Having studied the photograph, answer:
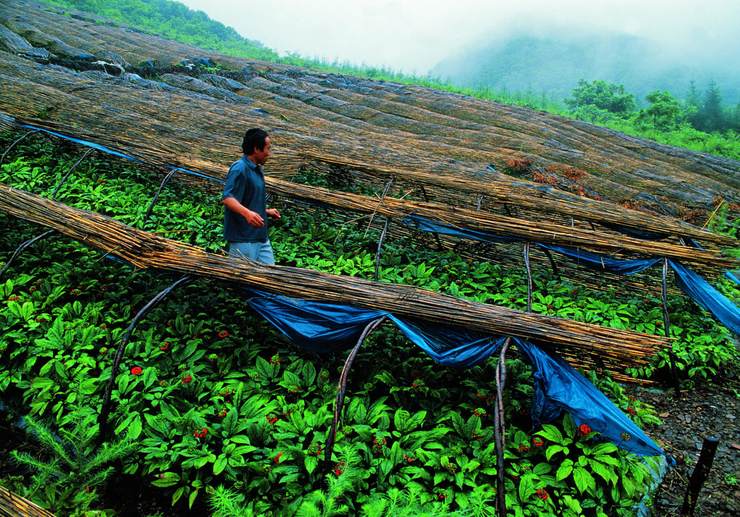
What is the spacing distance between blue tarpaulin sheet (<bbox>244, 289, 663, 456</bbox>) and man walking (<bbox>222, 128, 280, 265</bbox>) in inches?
21.1

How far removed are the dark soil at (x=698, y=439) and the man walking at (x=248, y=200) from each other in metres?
3.44

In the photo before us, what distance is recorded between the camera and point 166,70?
1617cm

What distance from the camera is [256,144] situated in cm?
337

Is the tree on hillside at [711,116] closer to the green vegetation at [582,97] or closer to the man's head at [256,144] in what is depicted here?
the green vegetation at [582,97]

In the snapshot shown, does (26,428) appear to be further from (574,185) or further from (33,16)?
(33,16)

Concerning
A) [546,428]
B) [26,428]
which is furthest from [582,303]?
[26,428]

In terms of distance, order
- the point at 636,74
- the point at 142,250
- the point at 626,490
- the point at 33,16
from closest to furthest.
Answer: the point at 626,490 → the point at 142,250 → the point at 33,16 → the point at 636,74

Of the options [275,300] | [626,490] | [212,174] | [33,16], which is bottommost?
[626,490]

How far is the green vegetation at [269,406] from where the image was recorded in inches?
97.5

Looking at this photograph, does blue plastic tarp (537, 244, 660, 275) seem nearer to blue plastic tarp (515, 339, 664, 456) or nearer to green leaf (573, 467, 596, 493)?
blue plastic tarp (515, 339, 664, 456)

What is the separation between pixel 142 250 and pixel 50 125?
16.5 feet

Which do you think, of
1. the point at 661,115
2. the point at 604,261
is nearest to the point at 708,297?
the point at 604,261

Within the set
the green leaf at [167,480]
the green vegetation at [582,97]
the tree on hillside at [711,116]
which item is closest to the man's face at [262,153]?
the green leaf at [167,480]

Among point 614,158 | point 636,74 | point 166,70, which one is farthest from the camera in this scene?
point 636,74
